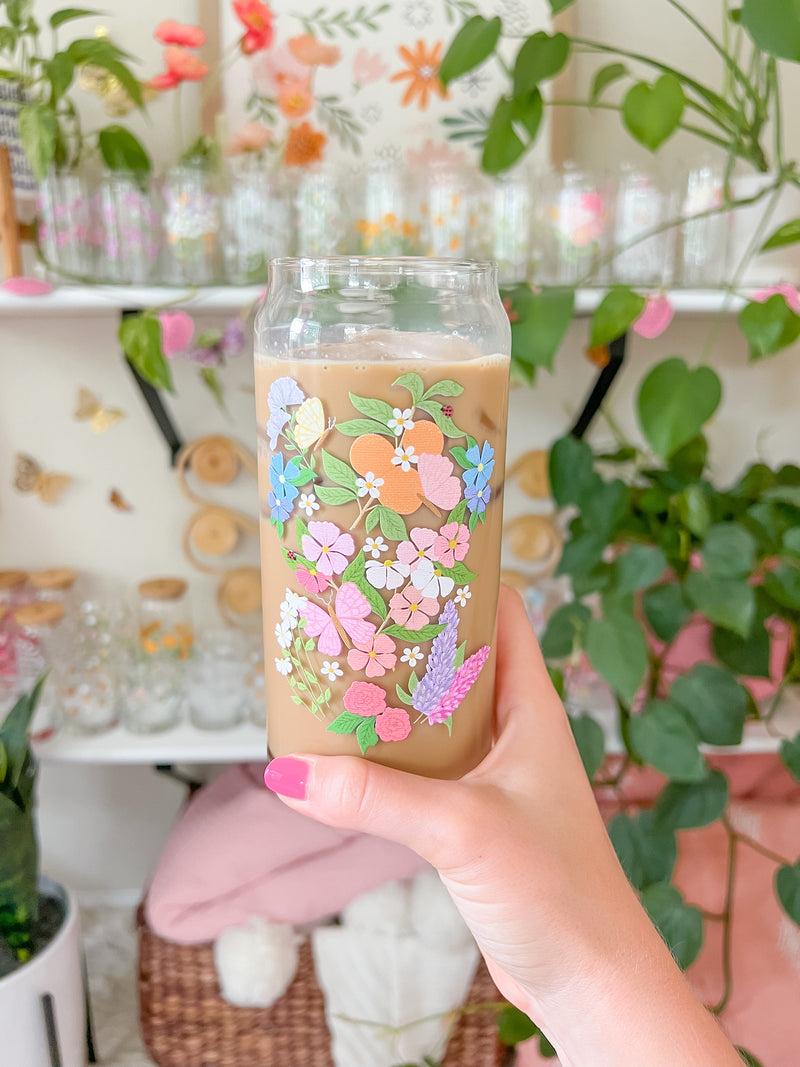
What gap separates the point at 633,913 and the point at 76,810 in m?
1.22

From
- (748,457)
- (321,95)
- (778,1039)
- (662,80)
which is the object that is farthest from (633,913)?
(321,95)

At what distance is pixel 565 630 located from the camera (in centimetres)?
102

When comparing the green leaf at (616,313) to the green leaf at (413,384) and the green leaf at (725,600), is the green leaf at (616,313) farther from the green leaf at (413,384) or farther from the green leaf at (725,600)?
the green leaf at (413,384)

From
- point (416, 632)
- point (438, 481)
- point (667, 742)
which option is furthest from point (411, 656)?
point (667, 742)

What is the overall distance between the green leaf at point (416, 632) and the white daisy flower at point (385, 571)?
1.3 inches

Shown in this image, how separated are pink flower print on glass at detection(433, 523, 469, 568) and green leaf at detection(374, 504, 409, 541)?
0.08 ft

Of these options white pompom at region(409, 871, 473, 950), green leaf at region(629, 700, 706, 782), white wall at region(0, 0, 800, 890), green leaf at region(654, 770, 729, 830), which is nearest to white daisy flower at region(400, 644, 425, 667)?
green leaf at region(629, 700, 706, 782)

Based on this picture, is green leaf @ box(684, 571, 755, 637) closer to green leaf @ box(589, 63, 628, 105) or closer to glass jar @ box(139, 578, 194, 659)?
green leaf @ box(589, 63, 628, 105)

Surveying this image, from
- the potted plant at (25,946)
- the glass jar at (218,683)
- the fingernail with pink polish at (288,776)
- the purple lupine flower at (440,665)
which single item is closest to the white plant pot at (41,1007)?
the potted plant at (25,946)

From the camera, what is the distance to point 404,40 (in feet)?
3.85

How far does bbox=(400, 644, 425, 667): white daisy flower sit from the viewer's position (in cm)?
53

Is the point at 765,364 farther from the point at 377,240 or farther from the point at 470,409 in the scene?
the point at 470,409

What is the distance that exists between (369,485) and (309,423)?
0.06m

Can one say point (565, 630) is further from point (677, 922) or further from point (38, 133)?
point (38, 133)
